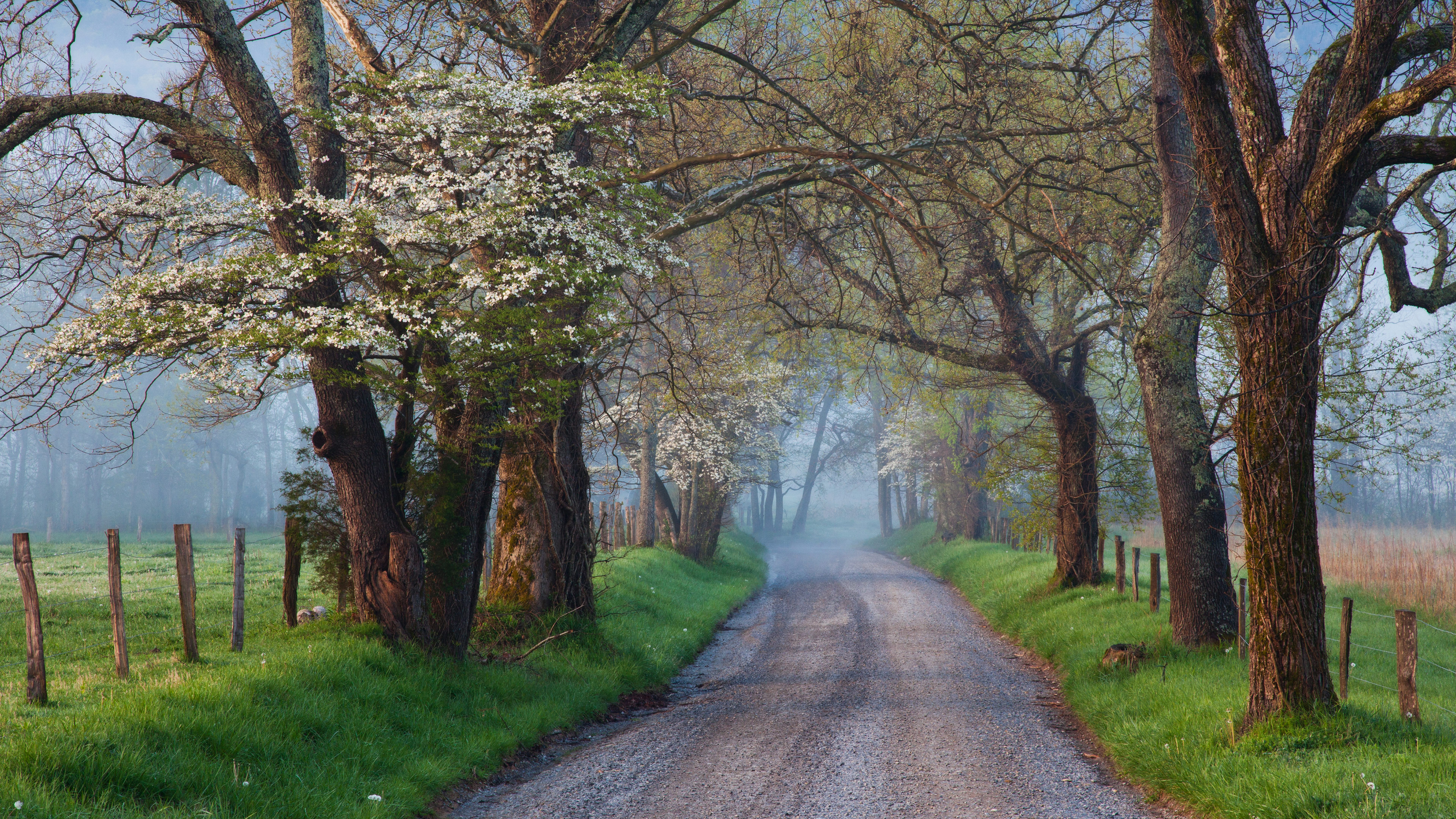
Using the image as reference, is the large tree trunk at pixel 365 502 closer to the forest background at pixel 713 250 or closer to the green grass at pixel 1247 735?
the forest background at pixel 713 250

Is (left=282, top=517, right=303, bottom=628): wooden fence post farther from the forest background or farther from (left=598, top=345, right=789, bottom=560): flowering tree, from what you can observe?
(left=598, top=345, right=789, bottom=560): flowering tree

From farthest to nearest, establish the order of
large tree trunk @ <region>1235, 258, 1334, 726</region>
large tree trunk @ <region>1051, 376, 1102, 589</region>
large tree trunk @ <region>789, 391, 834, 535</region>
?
large tree trunk @ <region>789, 391, 834, 535</region> → large tree trunk @ <region>1051, 376, 1102, 589</region> → large tree trunk @ <region>1235, 258, 1334, 726</region>

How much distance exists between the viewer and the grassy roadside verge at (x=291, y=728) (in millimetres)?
4555

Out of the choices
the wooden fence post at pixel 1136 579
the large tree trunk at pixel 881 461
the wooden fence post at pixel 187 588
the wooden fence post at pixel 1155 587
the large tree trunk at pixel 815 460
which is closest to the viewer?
the wooden fence post at pixel 187 588

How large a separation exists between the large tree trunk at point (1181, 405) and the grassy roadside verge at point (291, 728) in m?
6.73

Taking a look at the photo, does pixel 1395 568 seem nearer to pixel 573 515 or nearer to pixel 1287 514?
pixel 1287 514

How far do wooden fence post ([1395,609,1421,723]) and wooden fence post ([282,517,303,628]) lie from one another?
394 inches

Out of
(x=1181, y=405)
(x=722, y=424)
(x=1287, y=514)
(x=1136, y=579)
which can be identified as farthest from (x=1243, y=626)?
(x=722, y=424)

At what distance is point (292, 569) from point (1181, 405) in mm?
10331

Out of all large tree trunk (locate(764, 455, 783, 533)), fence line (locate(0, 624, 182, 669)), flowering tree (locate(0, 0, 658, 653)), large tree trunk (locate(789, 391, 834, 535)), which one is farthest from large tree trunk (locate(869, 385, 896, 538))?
fence line (locate(0, 624, 182, 669))

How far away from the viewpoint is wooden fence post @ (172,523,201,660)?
6844mm

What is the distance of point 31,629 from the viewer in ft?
18.5

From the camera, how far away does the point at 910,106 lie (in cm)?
1245

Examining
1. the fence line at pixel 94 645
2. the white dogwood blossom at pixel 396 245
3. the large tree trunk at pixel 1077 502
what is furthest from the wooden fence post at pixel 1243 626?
the fence line at pixel 94 645
